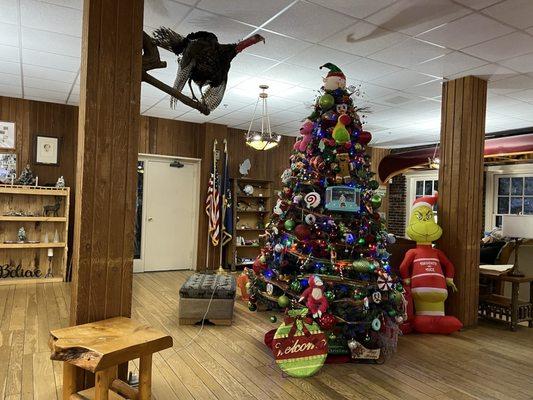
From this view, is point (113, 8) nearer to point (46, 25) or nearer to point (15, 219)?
point (46, 25)

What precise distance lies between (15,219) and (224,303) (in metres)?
3.35

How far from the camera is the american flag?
662cm

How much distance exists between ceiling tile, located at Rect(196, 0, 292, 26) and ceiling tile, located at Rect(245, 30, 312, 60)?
0.26m

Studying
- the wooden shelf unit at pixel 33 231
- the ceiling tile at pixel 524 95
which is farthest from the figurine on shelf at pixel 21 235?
the ceiling tile at pixel 524 95

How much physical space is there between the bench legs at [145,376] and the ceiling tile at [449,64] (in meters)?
3.44

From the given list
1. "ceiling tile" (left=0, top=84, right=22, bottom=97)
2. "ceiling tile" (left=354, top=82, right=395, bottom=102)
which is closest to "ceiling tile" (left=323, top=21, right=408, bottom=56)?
"ceiling tile" (left=354, top=82, right=395, bottom=102)

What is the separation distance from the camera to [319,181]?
331 cm

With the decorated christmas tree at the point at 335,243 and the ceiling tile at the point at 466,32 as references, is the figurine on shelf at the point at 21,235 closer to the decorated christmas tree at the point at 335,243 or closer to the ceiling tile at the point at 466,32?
the decorated christmas tree at the point at 335,243

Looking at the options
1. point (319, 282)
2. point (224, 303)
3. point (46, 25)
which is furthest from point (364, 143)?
point (46, 25)

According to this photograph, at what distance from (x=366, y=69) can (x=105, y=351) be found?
3471 millimetres

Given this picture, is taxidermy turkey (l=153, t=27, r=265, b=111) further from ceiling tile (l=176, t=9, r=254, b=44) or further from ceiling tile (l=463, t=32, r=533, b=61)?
ceiling tile (l=463, t=32, r=533, b=61)

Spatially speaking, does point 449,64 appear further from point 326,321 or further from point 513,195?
point 513,195

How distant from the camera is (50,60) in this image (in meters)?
4.02

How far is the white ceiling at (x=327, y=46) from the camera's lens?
2.83 m
